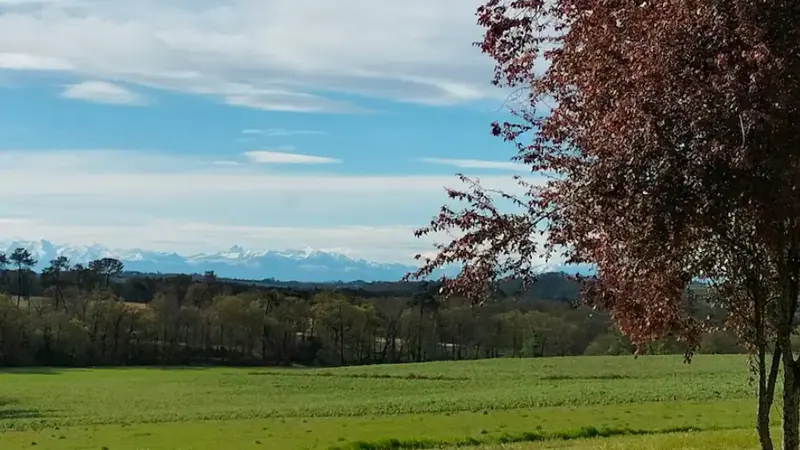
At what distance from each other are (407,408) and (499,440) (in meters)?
16.1

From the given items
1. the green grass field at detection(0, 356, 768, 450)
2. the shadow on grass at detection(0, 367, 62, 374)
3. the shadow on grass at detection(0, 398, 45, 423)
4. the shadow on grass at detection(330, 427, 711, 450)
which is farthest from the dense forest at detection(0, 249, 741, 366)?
the shadow on grass at detection(330, 427, 711, 450)

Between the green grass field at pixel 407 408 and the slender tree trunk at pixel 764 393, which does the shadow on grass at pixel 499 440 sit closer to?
the green grass field at pixel 407 408

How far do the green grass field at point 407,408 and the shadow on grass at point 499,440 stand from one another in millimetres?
54

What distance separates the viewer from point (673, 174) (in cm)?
739

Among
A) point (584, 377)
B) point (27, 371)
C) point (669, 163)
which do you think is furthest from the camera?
point (27, 371)

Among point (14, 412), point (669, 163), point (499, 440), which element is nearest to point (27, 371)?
point (14, 412)

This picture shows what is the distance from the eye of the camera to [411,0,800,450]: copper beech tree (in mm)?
7344

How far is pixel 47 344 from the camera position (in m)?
107

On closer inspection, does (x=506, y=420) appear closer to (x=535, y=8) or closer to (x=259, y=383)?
(x=535, y=8)

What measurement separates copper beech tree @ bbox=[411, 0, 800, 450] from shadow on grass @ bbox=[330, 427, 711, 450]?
13394mm

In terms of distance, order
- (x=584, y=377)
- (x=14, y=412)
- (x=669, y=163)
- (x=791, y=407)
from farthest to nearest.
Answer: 1. (x=584, y=377)
2. (x=14, y=412)
3. (x=791, y=407)
4. (x=669, y=163)

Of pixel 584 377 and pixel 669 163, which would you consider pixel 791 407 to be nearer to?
pixel 669 163

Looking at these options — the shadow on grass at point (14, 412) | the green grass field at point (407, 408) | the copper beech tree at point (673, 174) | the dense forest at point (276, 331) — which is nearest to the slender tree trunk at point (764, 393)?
the copper beech tree at point (673, 174)

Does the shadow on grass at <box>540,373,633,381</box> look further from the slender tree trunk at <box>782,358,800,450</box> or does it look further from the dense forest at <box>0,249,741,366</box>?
the slender tree trunk at <box>782,358,800,450</box>
